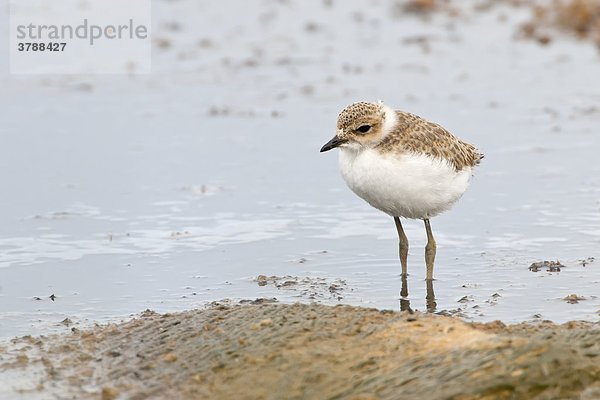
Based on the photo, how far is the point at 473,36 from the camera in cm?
1822

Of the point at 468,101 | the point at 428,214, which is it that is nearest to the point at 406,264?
the point at 428,214

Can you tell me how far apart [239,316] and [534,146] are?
6.59 metres

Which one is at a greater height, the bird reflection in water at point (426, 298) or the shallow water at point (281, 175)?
the shallow water at point (281, 175)

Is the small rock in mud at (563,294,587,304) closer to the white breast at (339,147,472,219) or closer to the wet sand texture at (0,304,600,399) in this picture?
the wet sand texture at (0,304,600,399)

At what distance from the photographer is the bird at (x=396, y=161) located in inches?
326

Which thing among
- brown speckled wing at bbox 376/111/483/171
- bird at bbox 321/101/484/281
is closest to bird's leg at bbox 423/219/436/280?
bird at bbox 321/101/484/281

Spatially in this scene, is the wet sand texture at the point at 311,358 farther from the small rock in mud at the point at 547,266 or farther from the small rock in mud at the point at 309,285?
the small rock in mud at the point at 547,266

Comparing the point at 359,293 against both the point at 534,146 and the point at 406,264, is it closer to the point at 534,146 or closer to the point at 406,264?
the point at 406,264

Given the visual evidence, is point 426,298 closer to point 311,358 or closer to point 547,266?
point 547,266
